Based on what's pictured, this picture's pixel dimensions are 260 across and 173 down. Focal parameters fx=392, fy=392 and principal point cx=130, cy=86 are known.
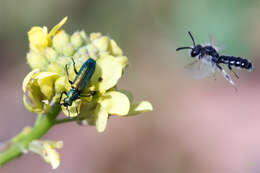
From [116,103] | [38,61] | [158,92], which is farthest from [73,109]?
[158,92]

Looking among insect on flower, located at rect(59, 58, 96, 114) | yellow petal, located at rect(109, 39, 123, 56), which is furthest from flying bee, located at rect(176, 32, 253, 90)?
insect on flower, located at rect(59, 58, 96, 114)

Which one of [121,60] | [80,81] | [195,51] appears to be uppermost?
[195,51]

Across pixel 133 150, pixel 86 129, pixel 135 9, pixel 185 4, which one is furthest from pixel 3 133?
pixel 185 4

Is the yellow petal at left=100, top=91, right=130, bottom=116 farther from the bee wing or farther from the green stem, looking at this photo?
the bee wing

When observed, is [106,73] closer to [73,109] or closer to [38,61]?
[73,109]

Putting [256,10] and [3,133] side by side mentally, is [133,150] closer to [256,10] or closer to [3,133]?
[3,133]

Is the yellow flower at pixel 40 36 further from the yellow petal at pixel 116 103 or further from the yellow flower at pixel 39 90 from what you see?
→ the yellow petal at pixel 116 103

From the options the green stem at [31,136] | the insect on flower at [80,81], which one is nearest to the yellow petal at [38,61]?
the insect on flower at [80,81]

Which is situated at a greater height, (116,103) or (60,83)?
(60,83)
